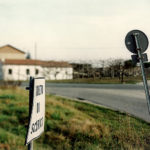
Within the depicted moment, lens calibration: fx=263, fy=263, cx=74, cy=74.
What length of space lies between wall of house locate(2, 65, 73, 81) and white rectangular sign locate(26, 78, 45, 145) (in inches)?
1838

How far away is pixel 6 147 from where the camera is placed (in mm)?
7199

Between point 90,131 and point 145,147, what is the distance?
240cm

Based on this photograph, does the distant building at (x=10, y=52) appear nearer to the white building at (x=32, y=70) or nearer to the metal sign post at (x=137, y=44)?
the white building at (x=32, y=70)

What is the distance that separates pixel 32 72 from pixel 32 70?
1.46 ft

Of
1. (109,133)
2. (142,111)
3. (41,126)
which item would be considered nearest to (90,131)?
(109,133)

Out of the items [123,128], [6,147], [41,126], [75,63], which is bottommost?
[6,147]

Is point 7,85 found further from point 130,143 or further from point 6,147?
point 130,143

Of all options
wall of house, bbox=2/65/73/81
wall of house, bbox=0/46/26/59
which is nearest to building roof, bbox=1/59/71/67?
wall of house, bbox=2/65/73/81

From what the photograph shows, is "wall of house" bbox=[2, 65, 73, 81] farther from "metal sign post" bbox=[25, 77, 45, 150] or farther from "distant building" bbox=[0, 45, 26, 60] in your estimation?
"metal sign post" bbox=[25, 77, 45, 150]

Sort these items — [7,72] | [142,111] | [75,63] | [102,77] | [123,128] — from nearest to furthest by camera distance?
[123,128], [142,111], [102,77], [75,63], [7,72]

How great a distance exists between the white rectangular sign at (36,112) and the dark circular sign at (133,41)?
3927 mm

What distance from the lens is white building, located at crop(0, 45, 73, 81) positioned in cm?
5106

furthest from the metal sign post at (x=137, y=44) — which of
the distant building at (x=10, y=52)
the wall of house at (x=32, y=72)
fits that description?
the distant building at (x=10, y=52)

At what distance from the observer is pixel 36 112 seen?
308cm
